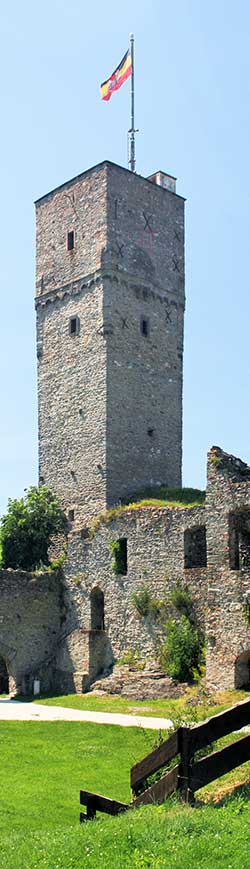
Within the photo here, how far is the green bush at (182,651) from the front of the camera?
25.7 metres

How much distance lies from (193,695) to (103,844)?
51.9ft

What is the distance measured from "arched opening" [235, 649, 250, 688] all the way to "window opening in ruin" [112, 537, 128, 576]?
7.52 metres

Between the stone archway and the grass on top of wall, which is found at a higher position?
the grass on top of wall

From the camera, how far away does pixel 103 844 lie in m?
8.26

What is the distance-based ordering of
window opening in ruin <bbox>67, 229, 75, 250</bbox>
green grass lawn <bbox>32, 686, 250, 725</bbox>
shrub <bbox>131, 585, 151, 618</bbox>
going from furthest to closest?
window opening in ruin <bbox>67, 229, 75, 250</bbox> < shrub <bbox>131, 585, 151, 618</bbox> < green grass lawn <bbox>32, 686, 250, 725</bbox>

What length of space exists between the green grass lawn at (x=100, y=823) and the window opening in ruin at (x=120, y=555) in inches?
528

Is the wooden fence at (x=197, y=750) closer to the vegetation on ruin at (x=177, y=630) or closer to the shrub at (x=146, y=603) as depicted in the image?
the vegetation on ruin at (x=177, y=630)

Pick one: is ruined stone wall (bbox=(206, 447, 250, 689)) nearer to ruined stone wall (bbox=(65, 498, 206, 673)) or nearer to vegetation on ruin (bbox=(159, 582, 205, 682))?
vegetation on ruin (bbox=(159, 582, 205, 682))

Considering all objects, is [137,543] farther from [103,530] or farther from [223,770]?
[223,770]

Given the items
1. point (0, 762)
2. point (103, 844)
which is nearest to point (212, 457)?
point (0, 762)

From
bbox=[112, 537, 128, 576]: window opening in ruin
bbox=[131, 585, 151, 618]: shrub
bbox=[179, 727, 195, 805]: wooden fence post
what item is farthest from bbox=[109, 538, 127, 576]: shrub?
bbox=[179, 727, 195, 805]: wooden fence post

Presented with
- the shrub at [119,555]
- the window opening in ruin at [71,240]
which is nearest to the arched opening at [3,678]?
the shrub at [119,555]

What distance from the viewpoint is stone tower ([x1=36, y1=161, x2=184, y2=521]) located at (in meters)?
36.0

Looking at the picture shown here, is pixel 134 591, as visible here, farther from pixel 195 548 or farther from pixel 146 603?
pixel 195 548
